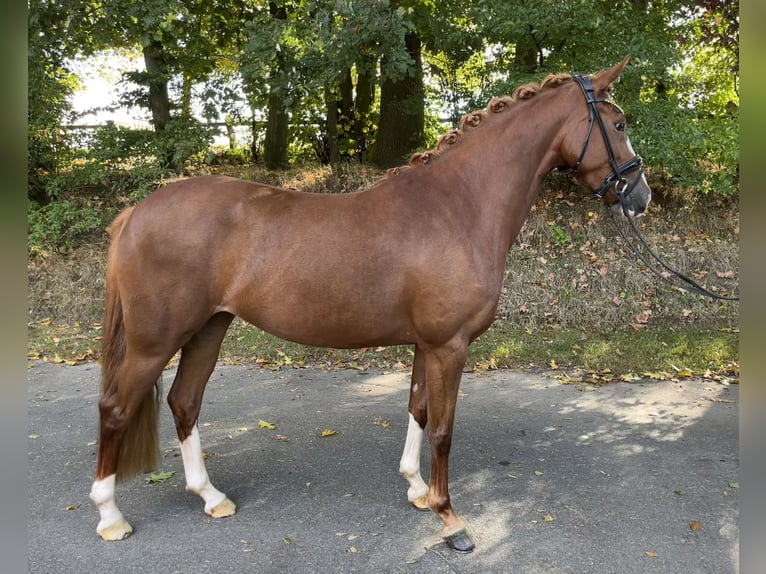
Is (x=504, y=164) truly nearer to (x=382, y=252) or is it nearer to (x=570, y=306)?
(x=382, y=252)

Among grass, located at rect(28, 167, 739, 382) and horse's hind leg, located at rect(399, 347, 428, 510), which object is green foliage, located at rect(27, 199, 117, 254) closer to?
grass, located at rect(28, 167, 739, 382)

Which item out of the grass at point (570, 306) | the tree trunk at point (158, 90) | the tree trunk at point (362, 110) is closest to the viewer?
the grass at point (570, 306)

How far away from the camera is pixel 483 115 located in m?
3.06

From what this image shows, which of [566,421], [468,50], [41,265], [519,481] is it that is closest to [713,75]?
[468,50]

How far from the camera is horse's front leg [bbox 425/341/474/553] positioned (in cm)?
288

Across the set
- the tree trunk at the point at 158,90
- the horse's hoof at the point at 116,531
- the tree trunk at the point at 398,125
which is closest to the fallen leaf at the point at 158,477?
the horse's hoof at the point at 116,531

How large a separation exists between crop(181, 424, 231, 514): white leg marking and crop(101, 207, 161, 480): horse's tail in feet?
0.74

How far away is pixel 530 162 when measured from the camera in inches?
119

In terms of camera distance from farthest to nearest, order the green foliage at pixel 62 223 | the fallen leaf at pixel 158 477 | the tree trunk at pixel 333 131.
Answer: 1. the tree trunk at pixel 333 131
2. the green foliage at pixel 62 223
3. the fallen leaf at pixel 158 477

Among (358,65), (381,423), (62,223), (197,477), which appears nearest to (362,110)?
(358,65)

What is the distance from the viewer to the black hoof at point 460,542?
281 centimetres

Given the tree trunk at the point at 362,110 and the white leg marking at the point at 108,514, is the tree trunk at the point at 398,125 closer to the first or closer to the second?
the tree trunk at the point at 362,110

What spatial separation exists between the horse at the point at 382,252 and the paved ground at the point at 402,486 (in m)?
0.28

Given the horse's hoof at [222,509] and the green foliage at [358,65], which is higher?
the green foliage at [358,65]
